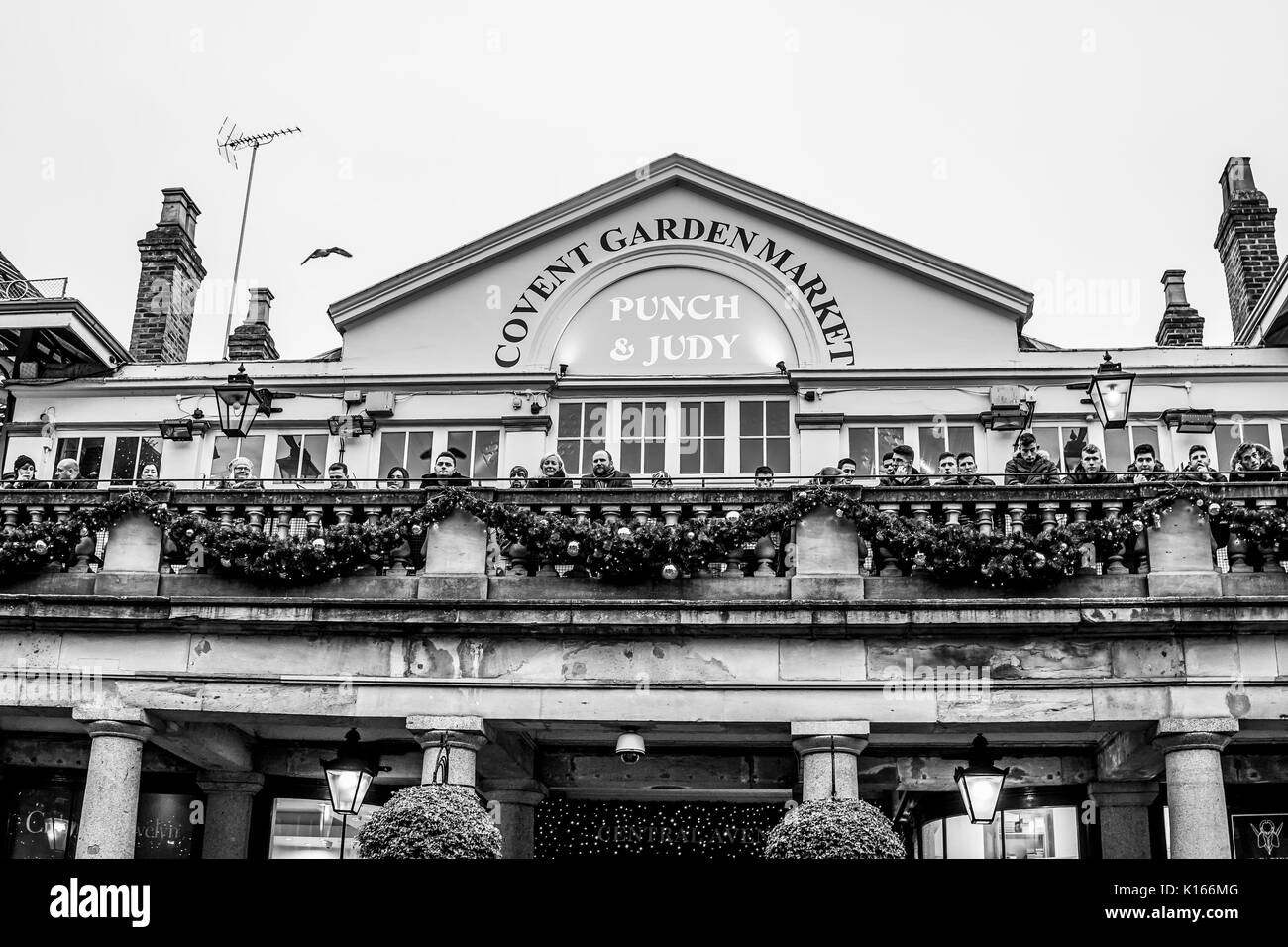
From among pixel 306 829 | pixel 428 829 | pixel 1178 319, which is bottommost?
pixel 428 829

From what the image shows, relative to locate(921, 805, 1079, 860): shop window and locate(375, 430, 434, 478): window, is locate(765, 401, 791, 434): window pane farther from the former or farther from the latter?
locate(921, 805, 1079, 860): shop window

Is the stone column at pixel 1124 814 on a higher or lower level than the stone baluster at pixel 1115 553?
lower

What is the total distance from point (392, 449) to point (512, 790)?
626 centimetres

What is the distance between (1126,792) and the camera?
1599 centimetres

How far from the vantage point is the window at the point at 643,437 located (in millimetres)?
20250

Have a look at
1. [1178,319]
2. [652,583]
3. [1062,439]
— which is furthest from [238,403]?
[1178,319]

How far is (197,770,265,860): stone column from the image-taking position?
1694 cm

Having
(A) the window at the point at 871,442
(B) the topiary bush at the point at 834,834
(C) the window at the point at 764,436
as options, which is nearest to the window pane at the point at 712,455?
(C) the window at the point at 764,436

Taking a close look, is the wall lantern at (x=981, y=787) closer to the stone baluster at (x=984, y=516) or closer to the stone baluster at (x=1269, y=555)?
the stone baluster at (x=984, y=516)

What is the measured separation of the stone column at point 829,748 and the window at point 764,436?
679cm

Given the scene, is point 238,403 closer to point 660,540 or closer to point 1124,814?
point 660,540

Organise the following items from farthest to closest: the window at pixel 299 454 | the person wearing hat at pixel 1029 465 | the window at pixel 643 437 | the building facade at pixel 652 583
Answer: the window at pixel 299 454 < the window at pixel 643 437 < the person wearing hat at pixel 1029 465 < the building facade at pixel 652 583

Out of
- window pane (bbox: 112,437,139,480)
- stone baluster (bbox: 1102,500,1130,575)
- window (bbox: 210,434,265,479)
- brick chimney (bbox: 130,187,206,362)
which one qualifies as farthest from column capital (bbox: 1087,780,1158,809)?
brick chimney (bbox: 130,187,206,362)
